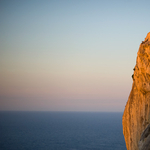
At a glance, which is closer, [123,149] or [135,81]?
[135,81]

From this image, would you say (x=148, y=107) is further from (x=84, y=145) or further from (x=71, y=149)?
(x=84, y=145)

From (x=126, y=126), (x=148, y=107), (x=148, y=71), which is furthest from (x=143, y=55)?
(x=126, y=126)

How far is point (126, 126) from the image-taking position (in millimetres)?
16078

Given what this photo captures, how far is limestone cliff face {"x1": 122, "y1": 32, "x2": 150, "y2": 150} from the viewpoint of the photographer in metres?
13.6

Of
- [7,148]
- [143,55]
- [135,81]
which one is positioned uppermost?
[143,55]

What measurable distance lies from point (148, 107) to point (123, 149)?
89967 millimetres

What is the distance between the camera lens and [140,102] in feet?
47.4

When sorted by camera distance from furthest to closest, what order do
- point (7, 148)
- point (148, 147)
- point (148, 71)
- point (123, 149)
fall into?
1. point (7, 148)
2. point (123, 149)
3. point (148, 71)
4. point (148, 147)

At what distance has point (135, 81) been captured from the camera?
49.6 feet

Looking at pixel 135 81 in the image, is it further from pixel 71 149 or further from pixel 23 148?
pixel 23 148

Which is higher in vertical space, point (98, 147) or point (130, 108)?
point (130, 108)

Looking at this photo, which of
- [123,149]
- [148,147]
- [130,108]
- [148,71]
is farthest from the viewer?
[123,149]

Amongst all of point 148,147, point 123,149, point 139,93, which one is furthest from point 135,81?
point 123,149

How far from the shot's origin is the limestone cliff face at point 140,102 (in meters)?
13.6
